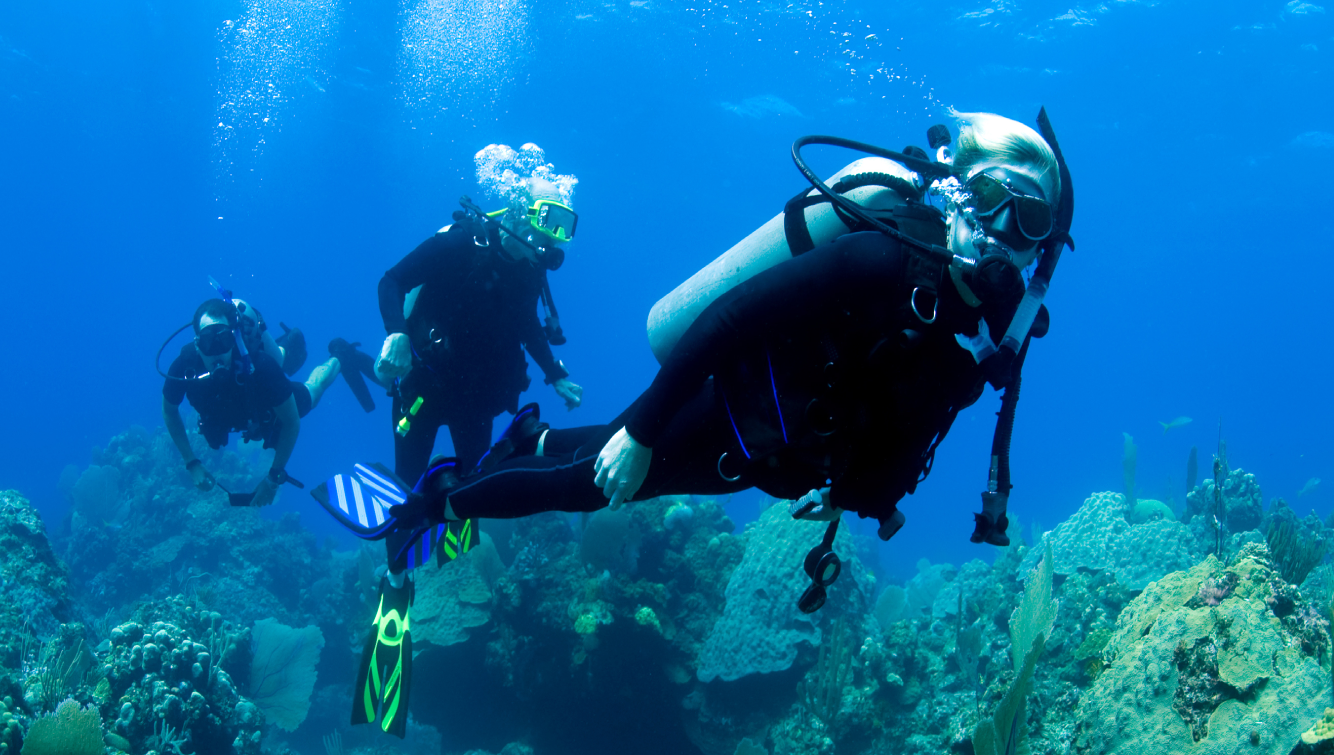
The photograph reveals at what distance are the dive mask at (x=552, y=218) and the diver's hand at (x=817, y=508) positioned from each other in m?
3.14

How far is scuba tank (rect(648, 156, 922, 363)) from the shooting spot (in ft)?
7.56

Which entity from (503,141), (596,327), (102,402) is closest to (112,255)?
(102,402)

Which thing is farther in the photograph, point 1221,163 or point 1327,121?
point 1221,163

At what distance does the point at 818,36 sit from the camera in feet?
84.4

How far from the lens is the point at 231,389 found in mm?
6949

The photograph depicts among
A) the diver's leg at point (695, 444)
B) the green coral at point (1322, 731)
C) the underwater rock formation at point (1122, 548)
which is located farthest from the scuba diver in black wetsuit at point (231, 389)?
the underwater rock formation at point (1122, 548)

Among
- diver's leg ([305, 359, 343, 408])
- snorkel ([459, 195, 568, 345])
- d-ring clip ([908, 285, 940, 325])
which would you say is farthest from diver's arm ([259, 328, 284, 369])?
d-ring clip ([908, 285, 940, 325])

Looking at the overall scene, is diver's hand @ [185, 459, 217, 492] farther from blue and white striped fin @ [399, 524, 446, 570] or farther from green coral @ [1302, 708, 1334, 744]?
green coral @ [1302, 708, 1334, 744]

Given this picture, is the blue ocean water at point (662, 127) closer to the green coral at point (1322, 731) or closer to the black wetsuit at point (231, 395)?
the black wetsuit at point (231, 395)

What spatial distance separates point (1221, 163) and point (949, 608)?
36075mm

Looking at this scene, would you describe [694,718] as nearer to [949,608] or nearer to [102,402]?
[949,608]

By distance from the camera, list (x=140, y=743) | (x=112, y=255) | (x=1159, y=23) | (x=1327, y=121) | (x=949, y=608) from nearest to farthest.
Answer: (x=140, y=743) → (x=949, y=608) → (x=1159, y=23) → (x=1327, y=121) → (x=112, y=255)

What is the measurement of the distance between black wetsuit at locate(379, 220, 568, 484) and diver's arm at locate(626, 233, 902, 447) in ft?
10.8

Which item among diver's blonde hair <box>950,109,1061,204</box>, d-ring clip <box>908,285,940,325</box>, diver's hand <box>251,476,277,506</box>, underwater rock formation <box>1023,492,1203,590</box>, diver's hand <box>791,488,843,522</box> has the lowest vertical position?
diver's hand <box>791,488,843,522</box>
